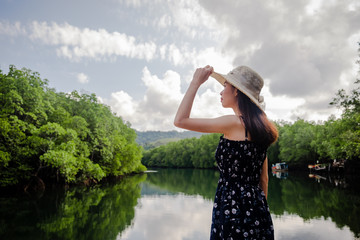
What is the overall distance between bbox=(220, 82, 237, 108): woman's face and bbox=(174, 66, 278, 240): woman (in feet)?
0.13

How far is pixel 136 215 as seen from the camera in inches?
537

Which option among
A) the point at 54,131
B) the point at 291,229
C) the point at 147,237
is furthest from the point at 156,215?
the point at 54,131

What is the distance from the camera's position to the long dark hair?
1747 millimetres

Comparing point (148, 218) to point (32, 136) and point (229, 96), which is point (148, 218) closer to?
point (32, 136)

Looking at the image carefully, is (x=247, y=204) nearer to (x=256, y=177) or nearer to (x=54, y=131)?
(x=256, y=177)

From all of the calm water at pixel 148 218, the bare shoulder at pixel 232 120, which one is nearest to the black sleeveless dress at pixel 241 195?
the bare shoulder at pixel 232 120

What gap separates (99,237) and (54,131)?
41.2ft

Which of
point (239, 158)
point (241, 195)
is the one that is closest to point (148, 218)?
point (241, 195)

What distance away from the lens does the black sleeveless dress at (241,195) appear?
5.77ft

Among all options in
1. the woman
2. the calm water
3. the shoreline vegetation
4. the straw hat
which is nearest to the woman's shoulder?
the woman

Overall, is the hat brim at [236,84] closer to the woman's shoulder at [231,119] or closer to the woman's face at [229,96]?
the woman's face at [229,96]

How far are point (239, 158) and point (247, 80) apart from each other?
0.58 metres

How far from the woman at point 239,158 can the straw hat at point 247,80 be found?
0.02m

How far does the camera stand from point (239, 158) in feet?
5.81
